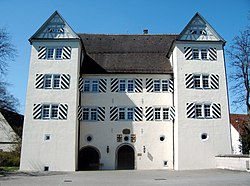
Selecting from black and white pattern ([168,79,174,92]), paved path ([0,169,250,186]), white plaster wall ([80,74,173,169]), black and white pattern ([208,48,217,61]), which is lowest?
paved path ([0,169,250,186])

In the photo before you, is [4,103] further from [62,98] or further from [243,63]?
[243,63]

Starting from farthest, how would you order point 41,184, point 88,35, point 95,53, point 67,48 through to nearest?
point 88,35 → point 95,53 → point 67,48 → point 41,184

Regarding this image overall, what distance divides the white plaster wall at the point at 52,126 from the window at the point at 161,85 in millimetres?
6894

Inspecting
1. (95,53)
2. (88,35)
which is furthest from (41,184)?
(88,35)

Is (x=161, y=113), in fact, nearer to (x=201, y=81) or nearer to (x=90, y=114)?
(x=201, y=81)

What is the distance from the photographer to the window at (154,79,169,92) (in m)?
27.0

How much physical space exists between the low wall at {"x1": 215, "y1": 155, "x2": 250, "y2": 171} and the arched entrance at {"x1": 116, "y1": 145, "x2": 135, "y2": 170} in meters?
7.02

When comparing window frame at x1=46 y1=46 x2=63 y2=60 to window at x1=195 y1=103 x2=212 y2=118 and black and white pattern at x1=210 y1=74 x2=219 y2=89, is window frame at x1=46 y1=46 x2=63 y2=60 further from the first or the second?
black and white pattern at x1=210 y1=74 x2=219 y2=89

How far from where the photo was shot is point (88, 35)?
33.7 m

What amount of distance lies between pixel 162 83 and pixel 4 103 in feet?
46.3

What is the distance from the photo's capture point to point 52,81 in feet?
83.7

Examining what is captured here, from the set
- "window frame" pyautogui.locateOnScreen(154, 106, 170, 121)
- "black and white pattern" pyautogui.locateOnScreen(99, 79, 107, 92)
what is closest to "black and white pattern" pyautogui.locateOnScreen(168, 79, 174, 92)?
"window frame" pyautogui.locateOnScreen(154, 106, 170, 121)

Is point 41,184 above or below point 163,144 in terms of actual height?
below

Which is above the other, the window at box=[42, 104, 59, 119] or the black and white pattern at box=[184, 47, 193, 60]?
the black and white pattern at box=[184, 47, 193, 60]
